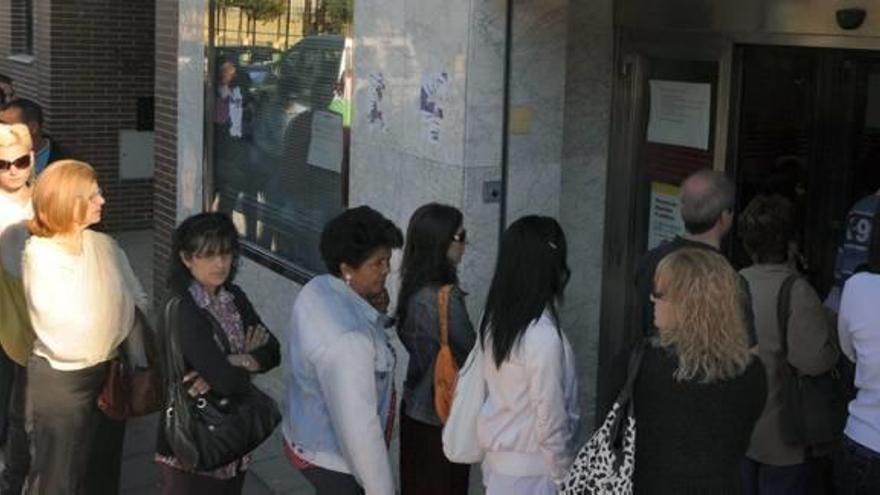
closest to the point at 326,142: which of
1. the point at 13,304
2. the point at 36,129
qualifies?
the point at 36,129

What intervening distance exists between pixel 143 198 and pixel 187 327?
10419mm

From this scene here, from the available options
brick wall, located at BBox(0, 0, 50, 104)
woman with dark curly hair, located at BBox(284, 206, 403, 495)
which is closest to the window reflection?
woman with dark curly hair, located at BBox(284, 206, 403, 495)

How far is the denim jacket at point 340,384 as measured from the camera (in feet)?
12.9

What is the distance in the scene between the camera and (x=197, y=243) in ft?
14.2

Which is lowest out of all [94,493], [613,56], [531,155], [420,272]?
[94,493]

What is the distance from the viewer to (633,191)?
583 cm

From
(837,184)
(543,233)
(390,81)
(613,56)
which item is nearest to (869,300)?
(543,233)

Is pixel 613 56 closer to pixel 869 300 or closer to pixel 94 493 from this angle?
pixel 869 300

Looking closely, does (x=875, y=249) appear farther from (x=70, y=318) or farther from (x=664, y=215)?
(x=70, y=318)

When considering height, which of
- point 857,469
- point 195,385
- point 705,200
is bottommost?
point 857,469

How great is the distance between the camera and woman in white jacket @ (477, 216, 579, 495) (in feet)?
12.6

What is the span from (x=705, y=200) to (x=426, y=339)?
3.69ft

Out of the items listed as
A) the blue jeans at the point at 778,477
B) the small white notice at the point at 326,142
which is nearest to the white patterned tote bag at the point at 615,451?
the blue jeans at the point at 778,477

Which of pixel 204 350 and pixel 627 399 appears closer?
pixel 627 399
